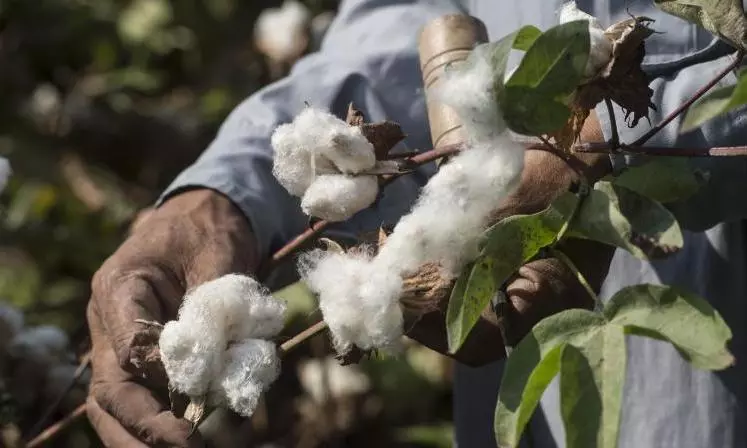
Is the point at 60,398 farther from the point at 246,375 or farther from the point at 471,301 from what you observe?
the point at 471,301

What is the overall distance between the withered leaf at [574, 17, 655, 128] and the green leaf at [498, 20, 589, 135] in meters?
0.02

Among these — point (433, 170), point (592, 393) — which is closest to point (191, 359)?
point (592, 393)

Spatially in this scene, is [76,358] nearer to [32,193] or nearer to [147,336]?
[147,336]

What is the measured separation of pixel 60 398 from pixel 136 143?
1.45 m

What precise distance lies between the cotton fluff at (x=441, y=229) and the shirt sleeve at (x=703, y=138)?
0.59ft

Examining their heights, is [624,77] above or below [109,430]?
above

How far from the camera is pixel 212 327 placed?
73 cm

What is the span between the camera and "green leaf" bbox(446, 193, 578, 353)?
2.15ft

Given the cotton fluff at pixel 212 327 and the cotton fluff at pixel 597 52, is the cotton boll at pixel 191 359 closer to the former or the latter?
the cotton fluff at pixel 212 327

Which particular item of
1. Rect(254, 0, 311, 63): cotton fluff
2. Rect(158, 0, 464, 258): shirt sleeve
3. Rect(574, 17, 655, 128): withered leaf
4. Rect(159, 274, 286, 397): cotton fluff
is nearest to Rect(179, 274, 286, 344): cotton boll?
Rect(159, 274, 286, 397): cotton fluff

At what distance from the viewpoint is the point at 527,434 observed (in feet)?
2.57

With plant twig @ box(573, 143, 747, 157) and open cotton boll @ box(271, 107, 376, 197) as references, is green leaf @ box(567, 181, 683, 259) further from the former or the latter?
open cotton boll @ box(271, 107, 376, 197)

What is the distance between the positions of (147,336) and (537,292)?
0.23m

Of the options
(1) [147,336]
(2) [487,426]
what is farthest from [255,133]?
(1) [147,336]
